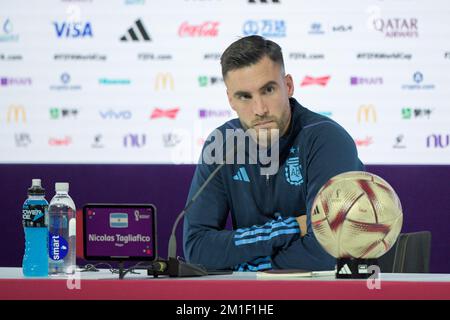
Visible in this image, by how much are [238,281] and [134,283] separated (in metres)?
0.24

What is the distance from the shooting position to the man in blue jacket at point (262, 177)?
311 cm

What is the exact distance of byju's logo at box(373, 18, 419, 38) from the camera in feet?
17.0

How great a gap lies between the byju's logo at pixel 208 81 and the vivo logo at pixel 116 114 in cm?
47

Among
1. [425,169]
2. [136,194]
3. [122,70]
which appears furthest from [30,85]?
[425,169]

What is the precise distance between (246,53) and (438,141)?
7.34 ft

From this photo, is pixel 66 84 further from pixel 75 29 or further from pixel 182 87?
pixel 182 87

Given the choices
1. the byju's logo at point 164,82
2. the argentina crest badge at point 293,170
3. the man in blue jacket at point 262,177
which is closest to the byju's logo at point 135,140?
the byju's logo at point 164,82

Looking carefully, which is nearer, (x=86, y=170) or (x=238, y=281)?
(x=238, y=281)

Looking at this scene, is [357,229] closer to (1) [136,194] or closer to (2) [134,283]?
(2) [134,283]

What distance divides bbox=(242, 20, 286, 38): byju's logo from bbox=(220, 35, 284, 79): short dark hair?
1.88 m

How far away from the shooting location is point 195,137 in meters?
5.23
